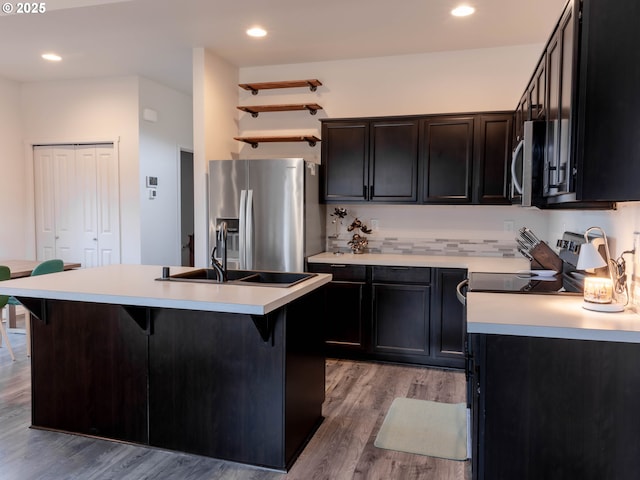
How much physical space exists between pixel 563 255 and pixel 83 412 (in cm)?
293

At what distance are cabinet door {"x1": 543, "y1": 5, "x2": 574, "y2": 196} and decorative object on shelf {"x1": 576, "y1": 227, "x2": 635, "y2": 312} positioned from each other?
0.90ft

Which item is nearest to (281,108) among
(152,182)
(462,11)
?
(462,11)

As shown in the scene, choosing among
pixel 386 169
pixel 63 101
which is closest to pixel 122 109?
pixel 63 101

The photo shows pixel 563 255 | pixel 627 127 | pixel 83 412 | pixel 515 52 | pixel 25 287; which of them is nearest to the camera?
pixel 627 127

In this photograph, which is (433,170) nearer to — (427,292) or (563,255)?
(427,292)

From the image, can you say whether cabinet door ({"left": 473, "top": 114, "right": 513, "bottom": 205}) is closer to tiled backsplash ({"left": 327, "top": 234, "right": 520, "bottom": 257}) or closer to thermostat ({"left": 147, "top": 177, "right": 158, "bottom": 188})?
tiled backsplash ({"left": 327, "top": 234, "right": 520, "bottom": 257})

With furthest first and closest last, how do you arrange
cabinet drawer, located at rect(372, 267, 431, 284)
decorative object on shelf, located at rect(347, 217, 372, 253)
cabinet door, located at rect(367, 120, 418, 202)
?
1. decorative object on shelf, located at rect(347, 217, 372, 253)
2. cabinet door, located at rect(367, 120, 418, 202)
3. cabinet drawer, located at rect(372, 267, 431, 284)

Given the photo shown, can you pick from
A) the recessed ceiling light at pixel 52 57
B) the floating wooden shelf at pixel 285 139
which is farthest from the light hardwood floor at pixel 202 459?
the recessed ceiling light at pixel 52 57

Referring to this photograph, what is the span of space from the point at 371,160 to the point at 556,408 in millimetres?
2857

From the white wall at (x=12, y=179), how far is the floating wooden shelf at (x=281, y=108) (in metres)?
3.09

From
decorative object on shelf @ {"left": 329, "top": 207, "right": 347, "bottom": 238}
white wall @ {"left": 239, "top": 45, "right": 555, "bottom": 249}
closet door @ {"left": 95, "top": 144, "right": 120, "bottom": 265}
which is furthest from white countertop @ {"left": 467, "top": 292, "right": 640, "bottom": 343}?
closet door @ {"left": 95, "top": 144, "right": 120, "bottom": 265}

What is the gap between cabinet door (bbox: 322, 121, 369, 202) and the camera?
4.29m

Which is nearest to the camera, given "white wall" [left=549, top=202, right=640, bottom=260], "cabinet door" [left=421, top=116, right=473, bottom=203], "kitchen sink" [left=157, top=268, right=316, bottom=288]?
"white wall" [left=549, top=202, right=640, bottom=260]

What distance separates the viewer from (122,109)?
5.63 metres
